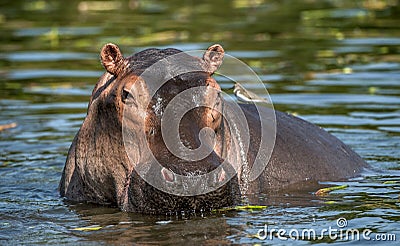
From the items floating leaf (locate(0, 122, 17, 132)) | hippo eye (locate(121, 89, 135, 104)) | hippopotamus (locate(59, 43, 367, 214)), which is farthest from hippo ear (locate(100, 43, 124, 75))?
floating leaf (locate(0, 122, 17, 132))

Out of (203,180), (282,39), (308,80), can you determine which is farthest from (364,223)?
(282,39)

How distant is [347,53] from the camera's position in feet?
54.5

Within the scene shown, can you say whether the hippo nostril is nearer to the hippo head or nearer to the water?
the hippo head

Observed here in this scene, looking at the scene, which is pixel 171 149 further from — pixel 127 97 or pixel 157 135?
pixel 127 97

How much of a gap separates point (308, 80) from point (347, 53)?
2.24 metres

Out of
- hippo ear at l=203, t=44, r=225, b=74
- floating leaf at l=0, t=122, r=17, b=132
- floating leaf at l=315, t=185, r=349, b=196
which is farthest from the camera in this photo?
floating leaf at l=0, t=122, r=17, b=132

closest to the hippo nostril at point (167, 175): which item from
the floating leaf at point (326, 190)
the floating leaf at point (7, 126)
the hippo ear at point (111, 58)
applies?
the hippo ear at point (111, 58)

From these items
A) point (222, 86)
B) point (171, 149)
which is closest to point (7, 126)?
point (222, 86)

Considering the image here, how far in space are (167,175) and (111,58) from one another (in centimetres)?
151

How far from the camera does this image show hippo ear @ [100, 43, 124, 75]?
24.9 feet

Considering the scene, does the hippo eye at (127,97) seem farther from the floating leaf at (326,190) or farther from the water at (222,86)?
the floating leaf at (326,190)

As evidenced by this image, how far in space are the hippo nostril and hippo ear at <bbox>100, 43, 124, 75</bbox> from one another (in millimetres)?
1387

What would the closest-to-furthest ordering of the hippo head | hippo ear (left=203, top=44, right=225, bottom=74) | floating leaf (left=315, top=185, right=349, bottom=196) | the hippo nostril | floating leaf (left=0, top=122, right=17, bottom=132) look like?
1. the hippo nostril
2. the hippo head
3. hippo ear (left=203, top=44, right=225, bottom=74)
4. floating leaf (left=315, top=185, right=349, bottom=196)
5. floating leaf (left=0, top=122, right=17, bottom=132)

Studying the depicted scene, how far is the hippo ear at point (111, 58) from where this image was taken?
7.59m
